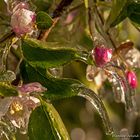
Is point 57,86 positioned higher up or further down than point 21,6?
further down

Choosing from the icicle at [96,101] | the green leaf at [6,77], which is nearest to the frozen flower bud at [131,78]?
the icicle at [96,101]

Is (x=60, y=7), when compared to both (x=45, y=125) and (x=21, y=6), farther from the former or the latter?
(x=45, y=125)

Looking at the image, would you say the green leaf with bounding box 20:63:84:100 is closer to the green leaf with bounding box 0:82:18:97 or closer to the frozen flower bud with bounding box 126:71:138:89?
the green leaf with bounding box 0:82:18:97

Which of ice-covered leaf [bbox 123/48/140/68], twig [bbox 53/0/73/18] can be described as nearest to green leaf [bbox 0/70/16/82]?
twig [bbox 53/0/73/18]

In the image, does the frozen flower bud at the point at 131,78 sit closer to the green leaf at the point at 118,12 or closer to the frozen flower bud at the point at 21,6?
the green leaf at the point at 118,12

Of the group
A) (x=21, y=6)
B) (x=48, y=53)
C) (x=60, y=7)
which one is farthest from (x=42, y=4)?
(x=48, y=53)
